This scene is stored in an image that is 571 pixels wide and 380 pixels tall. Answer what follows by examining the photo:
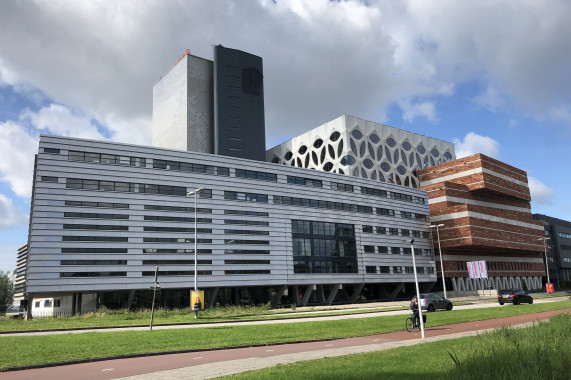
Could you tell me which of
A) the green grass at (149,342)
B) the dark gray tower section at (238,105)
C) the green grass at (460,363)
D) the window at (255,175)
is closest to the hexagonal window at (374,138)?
the dark gray tower section at (238,105)

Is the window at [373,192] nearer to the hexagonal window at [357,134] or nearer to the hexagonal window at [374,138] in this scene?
the hexagonal window at [357,134]

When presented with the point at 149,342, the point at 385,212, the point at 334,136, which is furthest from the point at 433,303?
the point at 334,136

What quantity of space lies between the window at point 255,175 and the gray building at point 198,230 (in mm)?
145

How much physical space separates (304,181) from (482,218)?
39112mm

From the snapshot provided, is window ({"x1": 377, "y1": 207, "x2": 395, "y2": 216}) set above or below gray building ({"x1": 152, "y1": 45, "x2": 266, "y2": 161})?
below

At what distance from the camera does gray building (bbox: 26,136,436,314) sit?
49031mm

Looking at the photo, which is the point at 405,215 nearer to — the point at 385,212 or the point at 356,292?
the point at 385,212

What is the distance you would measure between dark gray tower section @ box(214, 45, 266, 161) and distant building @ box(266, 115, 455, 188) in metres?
10.1


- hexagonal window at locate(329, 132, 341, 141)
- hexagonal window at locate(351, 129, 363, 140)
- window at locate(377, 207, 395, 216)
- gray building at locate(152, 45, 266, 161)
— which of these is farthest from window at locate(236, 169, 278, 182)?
hexagonal window at locate(351, 129, 363, 140)

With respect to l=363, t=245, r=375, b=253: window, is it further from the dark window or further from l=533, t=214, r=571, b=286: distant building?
l=533, t=214, r=571, b=286: distant building

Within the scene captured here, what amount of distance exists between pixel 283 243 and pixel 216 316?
26.9 metres

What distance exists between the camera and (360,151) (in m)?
87.1

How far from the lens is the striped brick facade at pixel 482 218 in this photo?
8300cm

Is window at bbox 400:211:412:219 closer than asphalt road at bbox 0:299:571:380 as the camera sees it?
No
